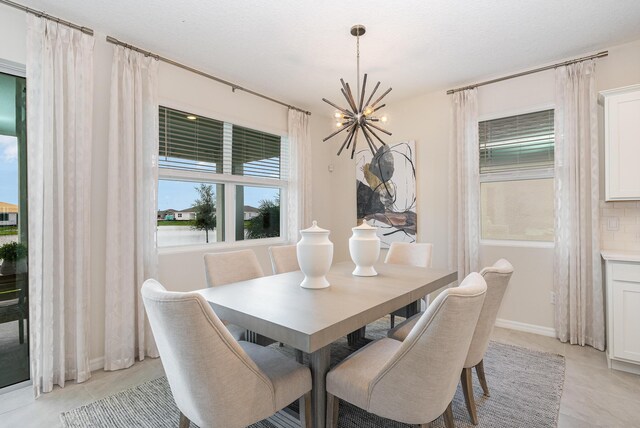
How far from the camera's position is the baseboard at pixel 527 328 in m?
3.21

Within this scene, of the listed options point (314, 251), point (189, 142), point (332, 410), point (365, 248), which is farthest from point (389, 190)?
point (332, 410)

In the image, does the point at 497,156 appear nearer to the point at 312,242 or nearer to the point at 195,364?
the point at 312,242

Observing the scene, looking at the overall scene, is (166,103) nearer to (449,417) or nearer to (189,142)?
(189,142)

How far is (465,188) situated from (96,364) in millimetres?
3850

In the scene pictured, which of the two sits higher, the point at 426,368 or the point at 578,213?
the point at 578,213

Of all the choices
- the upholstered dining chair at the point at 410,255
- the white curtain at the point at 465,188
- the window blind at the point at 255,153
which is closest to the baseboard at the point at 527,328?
the white curtain at the point at 465,188

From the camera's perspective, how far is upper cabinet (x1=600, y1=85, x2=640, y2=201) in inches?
101

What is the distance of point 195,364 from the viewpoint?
1190 mm

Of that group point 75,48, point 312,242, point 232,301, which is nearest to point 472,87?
point 312,242

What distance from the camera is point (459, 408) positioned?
200cm

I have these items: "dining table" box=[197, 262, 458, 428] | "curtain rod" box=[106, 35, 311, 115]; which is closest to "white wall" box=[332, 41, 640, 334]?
"curtain rod" box=[106, 35, 311, 115]

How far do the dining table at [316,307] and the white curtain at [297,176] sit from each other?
1941 mm

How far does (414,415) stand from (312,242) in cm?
97

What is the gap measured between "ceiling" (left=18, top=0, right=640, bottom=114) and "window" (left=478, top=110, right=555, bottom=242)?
1.98 feet
